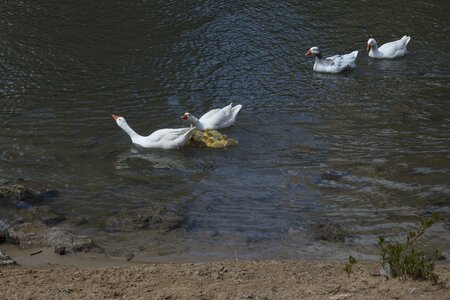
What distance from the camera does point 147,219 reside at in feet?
29.4

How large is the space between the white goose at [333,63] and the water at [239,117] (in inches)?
7.6

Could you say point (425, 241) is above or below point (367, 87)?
below

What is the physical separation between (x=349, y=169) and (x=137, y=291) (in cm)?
514

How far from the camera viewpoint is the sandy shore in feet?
20.0

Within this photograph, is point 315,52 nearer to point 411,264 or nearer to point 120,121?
point 120,121

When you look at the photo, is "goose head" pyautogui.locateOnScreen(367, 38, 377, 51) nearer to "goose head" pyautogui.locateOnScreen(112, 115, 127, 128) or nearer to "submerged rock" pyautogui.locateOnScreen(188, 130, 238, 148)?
"submerged rock" pyautogui.locateOnScreen(188, 130, 238, 148)

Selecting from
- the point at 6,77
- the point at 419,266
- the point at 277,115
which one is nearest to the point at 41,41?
the point at 6,77

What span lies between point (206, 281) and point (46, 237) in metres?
2.51

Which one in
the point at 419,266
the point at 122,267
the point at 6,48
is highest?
the point at 6,48

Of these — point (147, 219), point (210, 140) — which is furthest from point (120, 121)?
point (147, 219)

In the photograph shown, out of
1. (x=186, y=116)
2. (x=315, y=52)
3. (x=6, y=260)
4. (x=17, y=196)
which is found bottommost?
(x=6, y=260)

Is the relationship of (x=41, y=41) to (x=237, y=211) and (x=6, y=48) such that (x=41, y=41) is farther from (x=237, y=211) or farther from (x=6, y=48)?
(x=237, y=211)

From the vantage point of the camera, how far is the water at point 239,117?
9094mm

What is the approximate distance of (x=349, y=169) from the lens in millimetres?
10773
